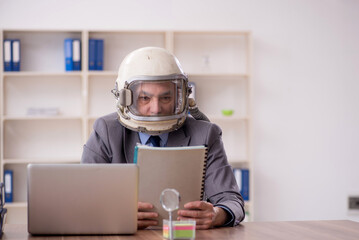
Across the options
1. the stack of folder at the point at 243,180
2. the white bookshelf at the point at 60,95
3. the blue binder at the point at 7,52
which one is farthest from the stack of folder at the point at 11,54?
the stack of folder at the point at 243,180

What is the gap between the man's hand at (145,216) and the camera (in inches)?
66.1

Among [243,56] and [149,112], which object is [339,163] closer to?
[243,56]

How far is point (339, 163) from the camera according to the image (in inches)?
184

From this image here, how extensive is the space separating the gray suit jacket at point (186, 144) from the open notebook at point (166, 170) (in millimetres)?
270

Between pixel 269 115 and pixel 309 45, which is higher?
pixel 309 45

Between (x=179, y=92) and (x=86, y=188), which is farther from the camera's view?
(x=179, y=92)

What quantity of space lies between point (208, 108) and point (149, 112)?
250 centimetres

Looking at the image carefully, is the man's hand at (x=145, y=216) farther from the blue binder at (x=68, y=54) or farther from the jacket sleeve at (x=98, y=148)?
the blue binder at (x=68, y=54)

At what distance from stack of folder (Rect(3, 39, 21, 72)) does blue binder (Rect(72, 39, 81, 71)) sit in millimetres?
419

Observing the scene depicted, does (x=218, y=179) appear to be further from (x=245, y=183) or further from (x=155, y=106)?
(x=245, y=183)

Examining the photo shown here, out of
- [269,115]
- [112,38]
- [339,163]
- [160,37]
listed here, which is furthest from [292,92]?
[112,38]

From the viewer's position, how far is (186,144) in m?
2.08

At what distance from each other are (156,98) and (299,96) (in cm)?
283

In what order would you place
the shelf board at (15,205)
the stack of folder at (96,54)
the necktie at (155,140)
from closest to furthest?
1. the necktie at (155,140)
2. the shelf board at (15,205)
3. the stack of folder at (96,54)
